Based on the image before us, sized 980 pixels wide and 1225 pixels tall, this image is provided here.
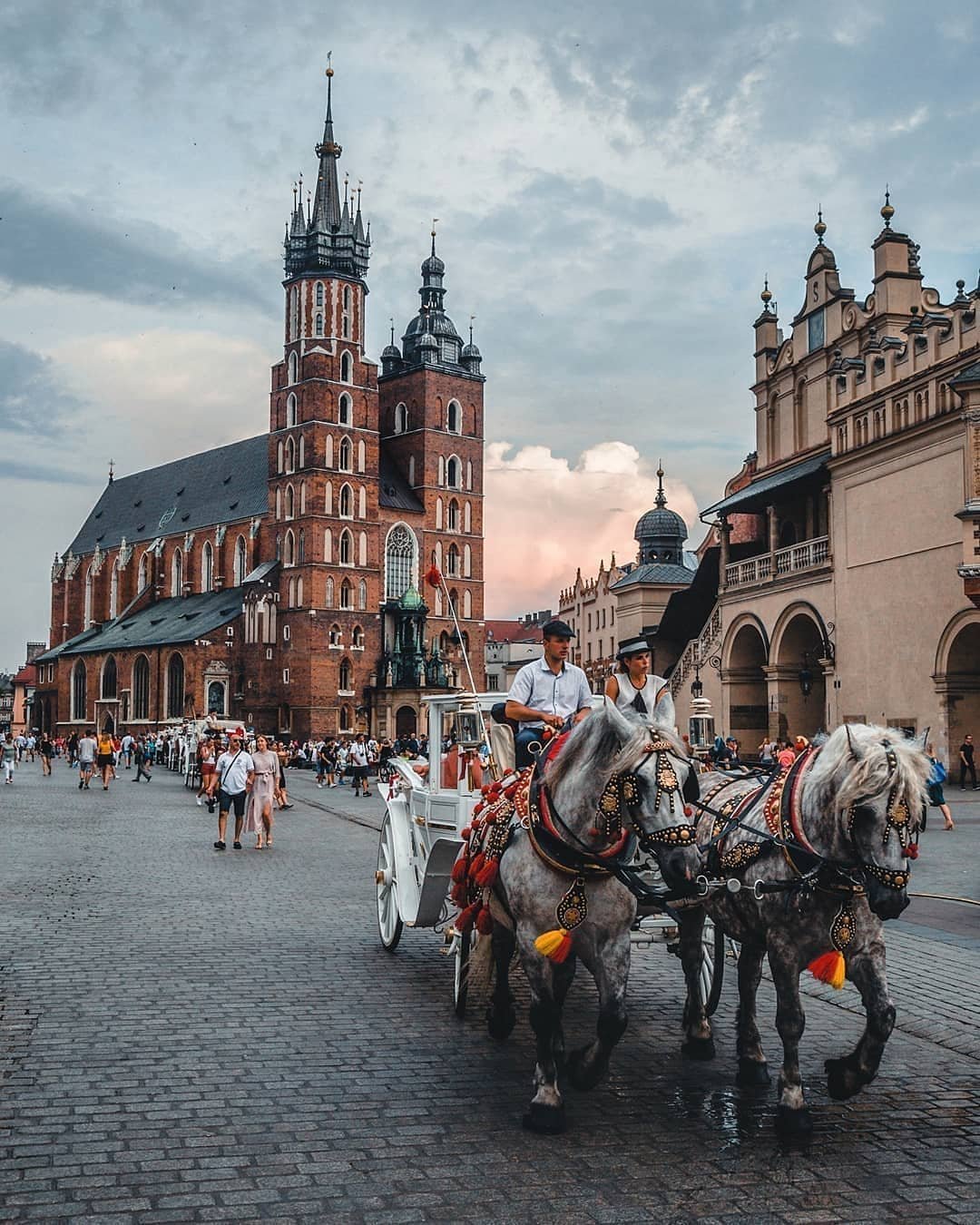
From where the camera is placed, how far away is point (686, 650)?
4272cm

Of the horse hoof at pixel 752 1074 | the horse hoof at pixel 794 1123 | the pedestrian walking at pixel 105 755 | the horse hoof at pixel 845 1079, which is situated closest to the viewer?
the horse hoof at pixel 794 1123

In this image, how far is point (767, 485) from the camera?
124 ft

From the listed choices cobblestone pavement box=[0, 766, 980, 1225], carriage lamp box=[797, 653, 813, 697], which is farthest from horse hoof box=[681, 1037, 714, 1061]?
carriage lamp box=[797, 653, 813, 697]

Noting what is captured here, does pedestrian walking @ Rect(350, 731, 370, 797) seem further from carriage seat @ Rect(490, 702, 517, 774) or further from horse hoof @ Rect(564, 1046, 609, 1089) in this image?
horse hoof @ Rect(564, 1046, 609, 1089)

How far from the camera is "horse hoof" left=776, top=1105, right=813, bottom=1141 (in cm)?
546

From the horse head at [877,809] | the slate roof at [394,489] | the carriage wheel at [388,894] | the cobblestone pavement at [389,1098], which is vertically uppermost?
the slate roof at [394,489]

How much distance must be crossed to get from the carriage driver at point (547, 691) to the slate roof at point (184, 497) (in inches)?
3016

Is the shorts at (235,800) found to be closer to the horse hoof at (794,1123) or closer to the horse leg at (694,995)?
the horse leg at (694,995)

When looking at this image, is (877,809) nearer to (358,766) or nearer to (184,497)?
(358,766)

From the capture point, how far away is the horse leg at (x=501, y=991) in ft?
23.9

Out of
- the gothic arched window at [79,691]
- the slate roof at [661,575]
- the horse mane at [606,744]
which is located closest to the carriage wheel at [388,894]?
the horse mane at [606,744]

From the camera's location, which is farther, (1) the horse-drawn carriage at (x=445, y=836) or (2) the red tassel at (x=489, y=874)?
(1) the horse-drawn carriage at (x=445, y=836)

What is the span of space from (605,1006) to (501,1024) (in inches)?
68.4

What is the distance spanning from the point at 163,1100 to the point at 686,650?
37.7 meters
